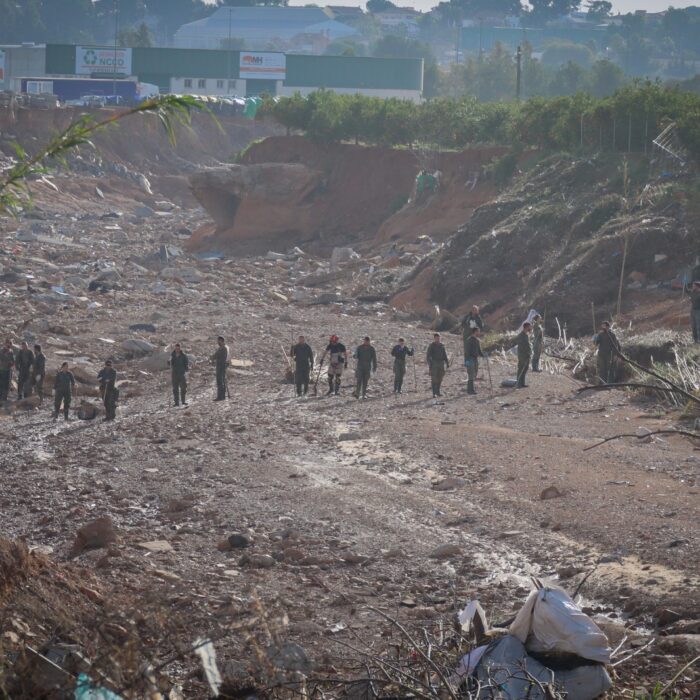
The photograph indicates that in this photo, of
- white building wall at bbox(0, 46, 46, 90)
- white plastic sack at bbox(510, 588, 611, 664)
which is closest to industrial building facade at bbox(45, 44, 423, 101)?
white building wall at bbox(0, 46, 46, 90)

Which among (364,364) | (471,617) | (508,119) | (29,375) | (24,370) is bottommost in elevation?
(29,375)

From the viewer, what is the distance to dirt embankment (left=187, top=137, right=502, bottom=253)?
36.8 meters

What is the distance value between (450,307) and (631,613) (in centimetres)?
1969

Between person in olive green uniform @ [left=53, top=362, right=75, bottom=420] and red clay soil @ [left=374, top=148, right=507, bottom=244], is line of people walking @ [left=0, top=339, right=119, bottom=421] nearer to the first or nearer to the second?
person in olive green uniform @ [left=53, top=362, right=75, bottom=420]

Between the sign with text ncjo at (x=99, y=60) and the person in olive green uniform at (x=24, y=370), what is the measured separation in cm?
6387

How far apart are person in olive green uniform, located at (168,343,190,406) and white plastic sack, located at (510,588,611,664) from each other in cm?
1069

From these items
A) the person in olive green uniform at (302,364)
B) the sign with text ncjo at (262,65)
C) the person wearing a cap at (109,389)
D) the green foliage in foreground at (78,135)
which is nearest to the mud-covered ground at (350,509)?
the person in olive green uniform at (302,364)

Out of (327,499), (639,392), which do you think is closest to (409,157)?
(639,392)

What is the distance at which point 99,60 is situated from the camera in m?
77.8

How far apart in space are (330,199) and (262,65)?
1679 inches

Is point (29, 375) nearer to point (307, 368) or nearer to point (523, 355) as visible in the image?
point (307, 368)

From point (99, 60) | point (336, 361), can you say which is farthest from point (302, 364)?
point (99, 60)

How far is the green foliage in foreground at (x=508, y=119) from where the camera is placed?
1115 inches

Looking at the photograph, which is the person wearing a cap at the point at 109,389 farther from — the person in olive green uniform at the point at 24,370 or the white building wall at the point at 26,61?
the white building wall at the point at 26,61
